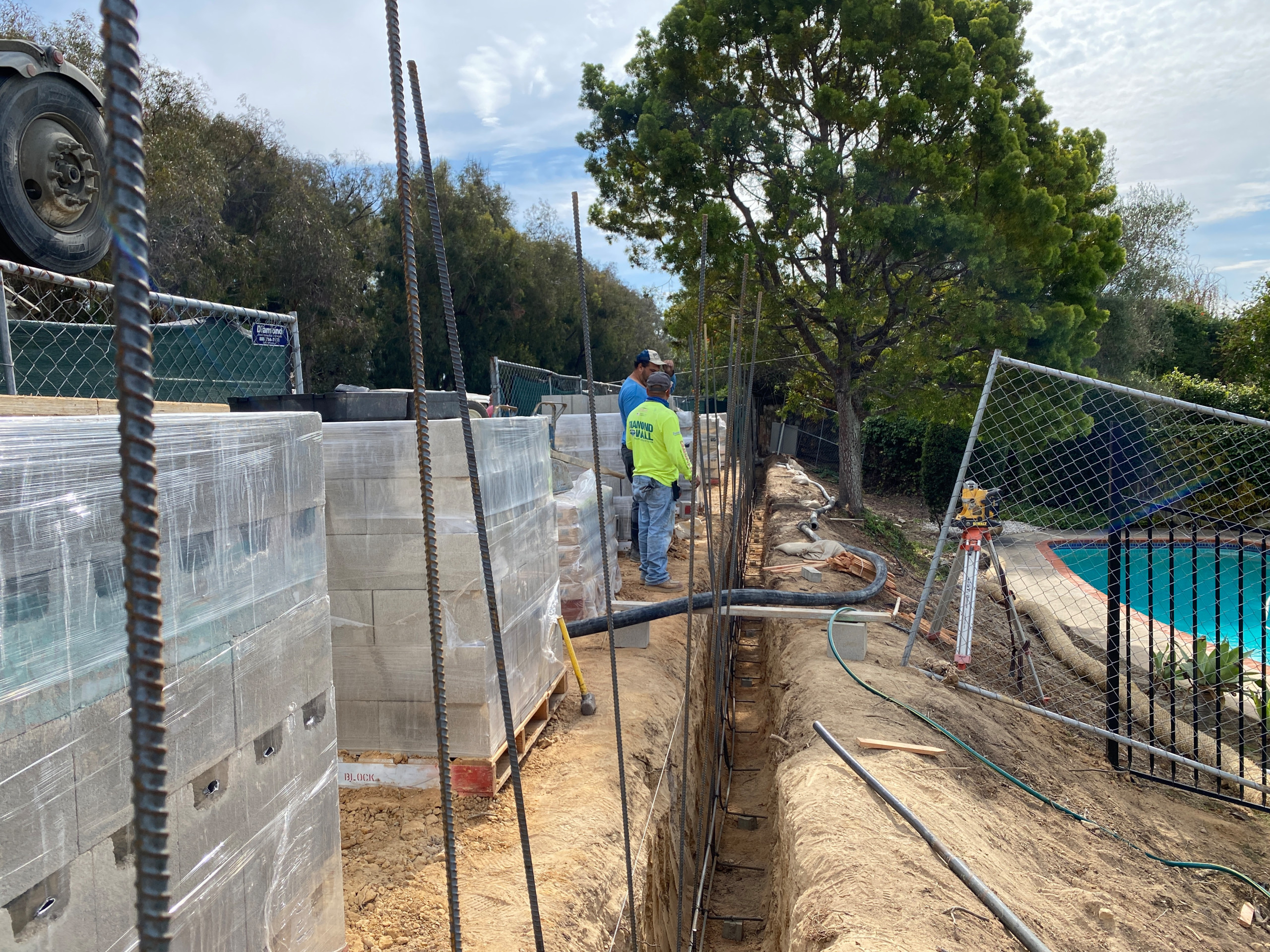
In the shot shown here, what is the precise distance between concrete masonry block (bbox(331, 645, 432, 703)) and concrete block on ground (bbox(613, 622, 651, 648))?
2.64 m

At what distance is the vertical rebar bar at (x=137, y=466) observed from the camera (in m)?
0.63

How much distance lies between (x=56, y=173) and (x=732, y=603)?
4.90 m

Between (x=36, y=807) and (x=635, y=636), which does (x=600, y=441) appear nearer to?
(x=635, y=636)

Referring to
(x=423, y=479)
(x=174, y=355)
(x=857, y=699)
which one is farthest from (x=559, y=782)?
(x=174, y=355)

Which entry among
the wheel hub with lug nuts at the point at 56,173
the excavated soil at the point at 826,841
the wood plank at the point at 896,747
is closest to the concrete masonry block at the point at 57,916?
the excavated soil at the point at 826,841

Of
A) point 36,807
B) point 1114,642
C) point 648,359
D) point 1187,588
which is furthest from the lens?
point 1187,588

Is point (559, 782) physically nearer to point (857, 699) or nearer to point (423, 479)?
point (857, 699)

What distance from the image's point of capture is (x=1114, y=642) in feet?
16.8

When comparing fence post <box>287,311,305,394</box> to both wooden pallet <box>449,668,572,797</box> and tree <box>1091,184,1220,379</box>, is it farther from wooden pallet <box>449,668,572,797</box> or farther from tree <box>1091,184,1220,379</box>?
tree <box>1091,184,1220,379</box>

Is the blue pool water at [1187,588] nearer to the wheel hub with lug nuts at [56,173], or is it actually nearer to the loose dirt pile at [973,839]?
the loose dirt pile at [973,839]

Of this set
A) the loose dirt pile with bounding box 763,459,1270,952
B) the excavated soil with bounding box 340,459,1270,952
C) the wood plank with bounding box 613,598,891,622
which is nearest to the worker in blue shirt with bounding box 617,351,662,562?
the wood plank with bounding box 613,598,891,622

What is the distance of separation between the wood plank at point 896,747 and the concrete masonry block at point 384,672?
8.00ft

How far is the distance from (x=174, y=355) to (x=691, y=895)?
6398 mm

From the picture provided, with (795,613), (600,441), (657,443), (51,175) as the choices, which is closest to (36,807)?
(51,175)
